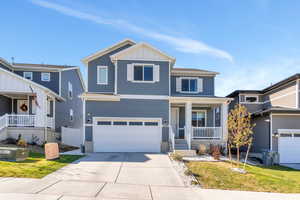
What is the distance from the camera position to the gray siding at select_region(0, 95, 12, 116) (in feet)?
49.7

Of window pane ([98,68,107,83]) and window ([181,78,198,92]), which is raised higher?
window pane ([98,68,107,83])

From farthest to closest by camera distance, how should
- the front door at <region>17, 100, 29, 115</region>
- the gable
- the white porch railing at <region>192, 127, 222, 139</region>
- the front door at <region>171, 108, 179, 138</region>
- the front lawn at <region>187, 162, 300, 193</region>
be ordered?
the front door at <region>17, 100, 29, 115</region>
the front door at <region>171, 108, 179, 138</region>
the gable
the white porch railing at <region>192, 127, 222, 139</region>
the front lawn at <region>187, 162, 300, 193</region>

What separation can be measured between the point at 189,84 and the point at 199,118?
10.6ft

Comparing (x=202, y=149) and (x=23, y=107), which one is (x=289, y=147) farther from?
(x=23, y=107)

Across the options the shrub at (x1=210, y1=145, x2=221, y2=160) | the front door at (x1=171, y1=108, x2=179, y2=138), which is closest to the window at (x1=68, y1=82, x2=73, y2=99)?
the front door at (x1=171, y1=108, x2=179, y2=138)

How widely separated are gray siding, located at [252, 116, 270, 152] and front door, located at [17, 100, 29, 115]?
19495 millimetres

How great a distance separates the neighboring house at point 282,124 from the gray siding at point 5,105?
20.9 m

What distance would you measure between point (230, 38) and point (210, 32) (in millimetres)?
1826

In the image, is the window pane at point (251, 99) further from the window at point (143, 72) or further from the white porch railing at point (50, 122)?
the white porch railing at point (50, 122)

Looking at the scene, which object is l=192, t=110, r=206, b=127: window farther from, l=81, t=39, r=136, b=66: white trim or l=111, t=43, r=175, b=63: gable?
l=81, t=39, r=136, b=66: white trim

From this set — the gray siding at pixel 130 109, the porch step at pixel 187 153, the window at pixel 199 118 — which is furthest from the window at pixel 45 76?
the window at pixel 199 118

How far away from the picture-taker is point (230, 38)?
46.7 ft

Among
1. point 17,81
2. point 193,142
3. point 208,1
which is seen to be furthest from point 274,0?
point 17,81

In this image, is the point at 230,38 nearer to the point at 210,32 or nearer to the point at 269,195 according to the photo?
the point at 210,32
